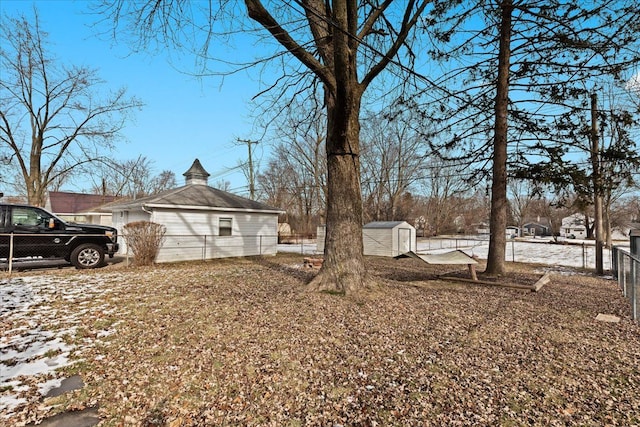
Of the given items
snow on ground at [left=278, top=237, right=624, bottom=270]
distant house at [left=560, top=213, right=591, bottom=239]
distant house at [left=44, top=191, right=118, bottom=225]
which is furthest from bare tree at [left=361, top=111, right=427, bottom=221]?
distant house at [left=560, top=213, right=591, bottom=239]

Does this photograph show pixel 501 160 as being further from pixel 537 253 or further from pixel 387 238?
pixel 537 253

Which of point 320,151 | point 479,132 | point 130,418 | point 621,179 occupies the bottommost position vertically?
point 130,418

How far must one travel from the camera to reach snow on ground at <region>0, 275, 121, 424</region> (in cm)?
292

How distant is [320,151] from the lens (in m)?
28.8

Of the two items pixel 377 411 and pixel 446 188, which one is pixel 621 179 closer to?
pixel 377 411

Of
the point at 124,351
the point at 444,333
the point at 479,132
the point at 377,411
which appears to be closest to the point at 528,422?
the point at 377,411

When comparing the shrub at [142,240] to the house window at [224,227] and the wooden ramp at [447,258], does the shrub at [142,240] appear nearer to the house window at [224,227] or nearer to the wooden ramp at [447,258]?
the house window at [224,227]

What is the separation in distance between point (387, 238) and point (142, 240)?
36.4 ft

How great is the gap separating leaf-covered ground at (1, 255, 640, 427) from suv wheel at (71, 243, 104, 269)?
15.5 ft

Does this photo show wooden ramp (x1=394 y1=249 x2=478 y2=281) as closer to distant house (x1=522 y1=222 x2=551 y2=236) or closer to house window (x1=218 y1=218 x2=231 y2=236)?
house window (x1=218 y1=218 x2=231 y2=236)

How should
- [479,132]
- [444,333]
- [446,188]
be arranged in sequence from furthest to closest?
[446,188], [479,132], [444,333]

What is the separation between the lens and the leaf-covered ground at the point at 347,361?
2.50m

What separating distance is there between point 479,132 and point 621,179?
3.61 m

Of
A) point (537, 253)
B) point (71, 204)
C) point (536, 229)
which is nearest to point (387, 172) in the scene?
point (537, 253)
